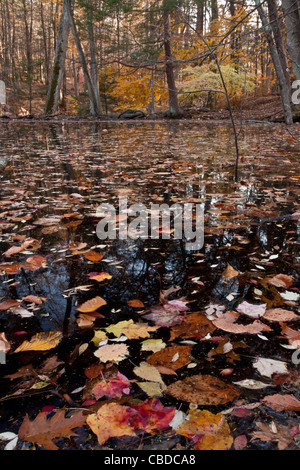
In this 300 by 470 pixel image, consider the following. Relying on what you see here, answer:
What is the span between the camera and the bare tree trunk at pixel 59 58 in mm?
15516

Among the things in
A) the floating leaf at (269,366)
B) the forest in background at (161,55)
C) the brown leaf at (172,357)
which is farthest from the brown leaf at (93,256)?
the forest in background at (161,55)

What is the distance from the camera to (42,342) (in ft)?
3.91

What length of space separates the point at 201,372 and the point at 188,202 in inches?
87.3

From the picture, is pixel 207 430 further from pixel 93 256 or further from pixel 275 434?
pixel 93 256

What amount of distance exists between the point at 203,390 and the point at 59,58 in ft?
62.0

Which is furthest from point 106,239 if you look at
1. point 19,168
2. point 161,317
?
point 19,168

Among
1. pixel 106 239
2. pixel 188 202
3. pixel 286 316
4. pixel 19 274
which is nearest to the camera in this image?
pixel 286 316

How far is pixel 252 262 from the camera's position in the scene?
1.81 metres

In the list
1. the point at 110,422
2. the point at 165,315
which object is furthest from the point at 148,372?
the point at 165,315

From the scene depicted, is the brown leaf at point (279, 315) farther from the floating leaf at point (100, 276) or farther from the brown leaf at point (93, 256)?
the brown leaf at point (93, 256)

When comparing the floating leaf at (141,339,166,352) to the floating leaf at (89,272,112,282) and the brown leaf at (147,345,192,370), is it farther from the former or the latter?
the floating leaf at (89,272,112,282)

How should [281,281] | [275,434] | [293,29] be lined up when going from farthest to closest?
[293,29] → [281,281] → [275,434]

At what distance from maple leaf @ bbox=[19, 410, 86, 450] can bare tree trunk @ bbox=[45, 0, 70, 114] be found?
61.5ft

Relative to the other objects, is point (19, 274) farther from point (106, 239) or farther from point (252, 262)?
point (252, 262)
